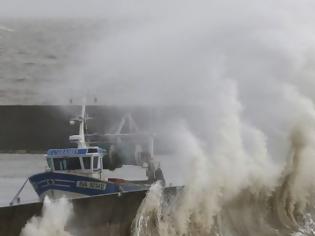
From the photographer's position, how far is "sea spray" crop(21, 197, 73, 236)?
586 inches

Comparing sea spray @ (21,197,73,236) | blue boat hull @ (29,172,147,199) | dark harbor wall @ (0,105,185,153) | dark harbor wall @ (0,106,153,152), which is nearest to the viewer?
sea spray @ (21,197,73,236)

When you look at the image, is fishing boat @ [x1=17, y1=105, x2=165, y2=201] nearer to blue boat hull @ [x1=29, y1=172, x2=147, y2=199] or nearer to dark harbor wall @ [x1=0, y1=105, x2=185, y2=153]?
blue boat hull @ [x1=29, y1=172, x2=147, y2=199]

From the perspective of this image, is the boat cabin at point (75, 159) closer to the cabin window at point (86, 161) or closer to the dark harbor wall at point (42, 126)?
the cabin window at point (86, 161)

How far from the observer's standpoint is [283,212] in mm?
18453

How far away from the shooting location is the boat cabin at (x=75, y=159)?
2102cm

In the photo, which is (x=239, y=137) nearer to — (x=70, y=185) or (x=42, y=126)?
(x=70, y=185)

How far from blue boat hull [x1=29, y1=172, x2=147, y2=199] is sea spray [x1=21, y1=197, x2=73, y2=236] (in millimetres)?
4798

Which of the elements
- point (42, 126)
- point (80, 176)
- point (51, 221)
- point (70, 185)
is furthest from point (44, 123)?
point (51, 221)

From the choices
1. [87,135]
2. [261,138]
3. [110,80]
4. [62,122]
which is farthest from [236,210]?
[110,80]

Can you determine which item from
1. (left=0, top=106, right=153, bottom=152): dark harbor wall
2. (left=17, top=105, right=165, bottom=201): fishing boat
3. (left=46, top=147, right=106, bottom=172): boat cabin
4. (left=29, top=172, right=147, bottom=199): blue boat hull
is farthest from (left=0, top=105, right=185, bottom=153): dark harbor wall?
(left=29, top=172, right=147, bottom=199): blue boat hull

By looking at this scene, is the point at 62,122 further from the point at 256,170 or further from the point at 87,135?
the point at 256,170

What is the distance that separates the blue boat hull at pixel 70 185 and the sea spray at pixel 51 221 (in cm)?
480

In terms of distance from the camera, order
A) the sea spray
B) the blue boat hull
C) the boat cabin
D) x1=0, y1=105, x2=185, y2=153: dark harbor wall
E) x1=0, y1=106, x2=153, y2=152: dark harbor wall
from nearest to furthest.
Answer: the sea spray, the blue boat hull, the boat cabin, x1=0, y1=105, x2=185, y2=153: dark harbor wall, x1=0, y1=106, x2=153, y2=152: dark harbor wall

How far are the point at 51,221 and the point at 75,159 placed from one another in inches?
234
